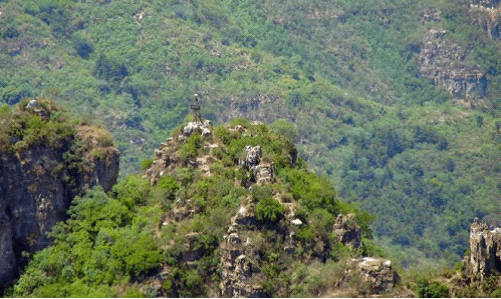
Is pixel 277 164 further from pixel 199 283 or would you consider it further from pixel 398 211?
pixel 398 211

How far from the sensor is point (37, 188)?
86.2 metres

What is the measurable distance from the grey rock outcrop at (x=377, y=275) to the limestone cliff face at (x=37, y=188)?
15.7m

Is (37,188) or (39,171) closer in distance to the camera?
(37,188)

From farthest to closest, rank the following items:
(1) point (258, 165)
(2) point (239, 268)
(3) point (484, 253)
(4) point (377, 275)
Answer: (1) point (258, 165) → (3) point (484, 253) → (2) point (239, 268) → (4) point (377, 275)

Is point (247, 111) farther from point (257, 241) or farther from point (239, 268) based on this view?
point (239, 268)

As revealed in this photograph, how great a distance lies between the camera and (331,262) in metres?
81.5

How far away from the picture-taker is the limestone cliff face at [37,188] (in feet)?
280

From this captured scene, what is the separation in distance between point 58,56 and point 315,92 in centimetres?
3075

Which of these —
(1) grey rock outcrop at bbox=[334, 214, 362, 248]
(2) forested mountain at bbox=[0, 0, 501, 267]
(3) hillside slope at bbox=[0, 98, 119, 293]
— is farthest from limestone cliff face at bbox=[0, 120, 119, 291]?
(2) forested mountain at bbox=[0, 0, 501, 267]

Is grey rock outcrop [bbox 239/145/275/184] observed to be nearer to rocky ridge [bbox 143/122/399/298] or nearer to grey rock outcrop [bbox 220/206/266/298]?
rocky ridge [bbox 143/122/399/298]

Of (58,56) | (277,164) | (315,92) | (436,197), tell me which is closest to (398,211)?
(436,197)

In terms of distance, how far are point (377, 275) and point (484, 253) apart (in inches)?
225

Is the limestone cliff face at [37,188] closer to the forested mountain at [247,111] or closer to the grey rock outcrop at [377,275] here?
the grey rock outcrop at [377,275]

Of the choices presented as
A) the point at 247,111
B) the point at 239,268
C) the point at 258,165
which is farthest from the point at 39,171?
the point at 247,111
